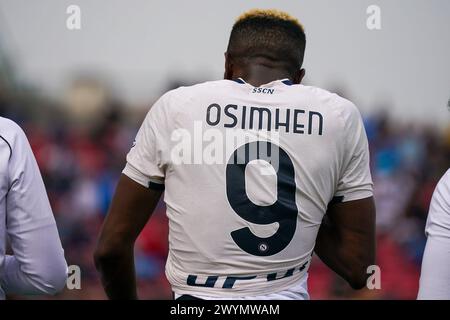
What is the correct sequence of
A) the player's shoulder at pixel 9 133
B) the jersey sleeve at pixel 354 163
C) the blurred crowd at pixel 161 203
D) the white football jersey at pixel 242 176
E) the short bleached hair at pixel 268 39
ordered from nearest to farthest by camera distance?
the player's shoulder at pixel 9 133 → the white football jersey at pixel 242 176 → the jersey sleeve at pixel 354 163 → the short bleached hair at pixel 268 39 → the blurred crowd at pixel 161 203

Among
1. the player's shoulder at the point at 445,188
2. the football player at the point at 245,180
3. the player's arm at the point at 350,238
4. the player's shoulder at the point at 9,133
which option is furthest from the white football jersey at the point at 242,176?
the player's shoulder at the point at 9,133

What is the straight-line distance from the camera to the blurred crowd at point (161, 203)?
19.7 ft

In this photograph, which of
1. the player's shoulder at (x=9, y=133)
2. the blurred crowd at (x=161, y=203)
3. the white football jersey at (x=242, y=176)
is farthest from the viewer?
the blurred crowd at (x=161, y=203)

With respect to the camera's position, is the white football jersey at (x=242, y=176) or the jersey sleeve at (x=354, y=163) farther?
the jersey sleeve at (x=354, y=163)

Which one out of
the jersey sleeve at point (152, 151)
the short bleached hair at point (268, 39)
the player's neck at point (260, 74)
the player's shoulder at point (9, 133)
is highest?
the short bleached hair at point (268, 39)

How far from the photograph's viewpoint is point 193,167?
7.52ft

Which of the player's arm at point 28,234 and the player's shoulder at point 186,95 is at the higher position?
the player's shoulder at point 186,95

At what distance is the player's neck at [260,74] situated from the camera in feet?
8.09

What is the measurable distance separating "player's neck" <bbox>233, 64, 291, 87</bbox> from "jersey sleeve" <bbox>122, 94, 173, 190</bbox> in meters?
0.31

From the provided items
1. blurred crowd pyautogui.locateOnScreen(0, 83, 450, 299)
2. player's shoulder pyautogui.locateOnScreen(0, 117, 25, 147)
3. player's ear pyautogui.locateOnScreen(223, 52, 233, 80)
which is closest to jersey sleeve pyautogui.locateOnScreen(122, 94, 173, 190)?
player's ear pyautogui.locateOnScreen(223, 52, 233, 80)

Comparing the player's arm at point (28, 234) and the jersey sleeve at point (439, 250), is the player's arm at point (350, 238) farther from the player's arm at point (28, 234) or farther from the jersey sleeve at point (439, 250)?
the player's arm at point (28, 234)

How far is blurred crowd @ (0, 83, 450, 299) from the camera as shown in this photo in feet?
19.7

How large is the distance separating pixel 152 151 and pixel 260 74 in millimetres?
469

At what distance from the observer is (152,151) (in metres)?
2.40
